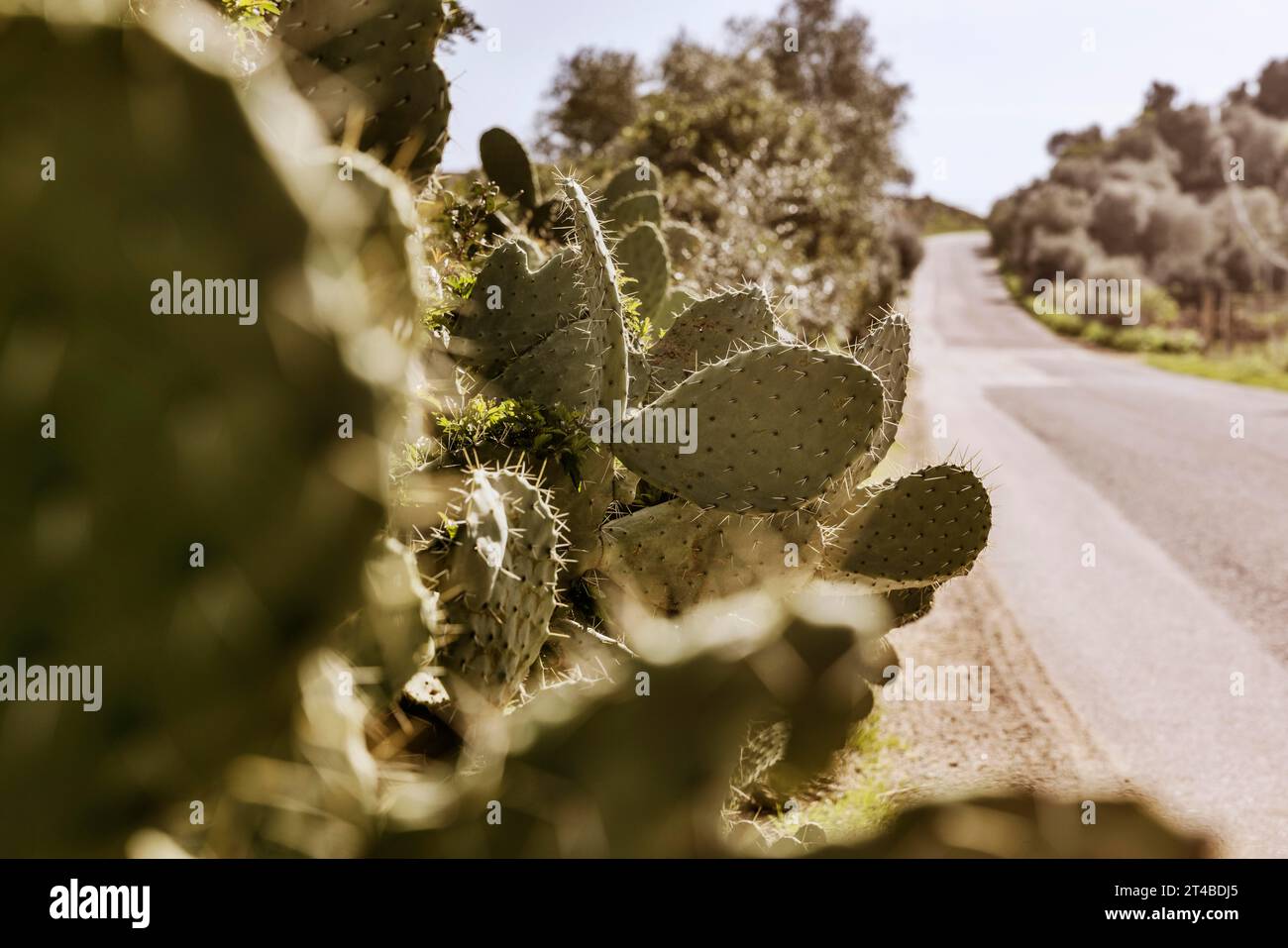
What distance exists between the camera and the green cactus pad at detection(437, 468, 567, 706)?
181 centimetres

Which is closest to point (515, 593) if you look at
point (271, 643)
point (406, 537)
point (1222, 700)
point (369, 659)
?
point (406, 537)

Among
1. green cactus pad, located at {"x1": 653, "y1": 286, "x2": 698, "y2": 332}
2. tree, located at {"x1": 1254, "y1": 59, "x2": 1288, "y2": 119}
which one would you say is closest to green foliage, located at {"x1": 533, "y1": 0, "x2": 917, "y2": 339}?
green cactus pad, located at {"x1": 653, "y1": 286, "x2": 698, "y2": 332}

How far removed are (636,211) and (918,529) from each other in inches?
97.5

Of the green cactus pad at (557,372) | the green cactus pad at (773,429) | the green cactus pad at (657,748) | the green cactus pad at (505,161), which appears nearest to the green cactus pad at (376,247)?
the green cactus pad at (657,748)

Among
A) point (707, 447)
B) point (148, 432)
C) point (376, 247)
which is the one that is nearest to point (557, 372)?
point (707, 447)

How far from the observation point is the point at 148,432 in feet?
2.52

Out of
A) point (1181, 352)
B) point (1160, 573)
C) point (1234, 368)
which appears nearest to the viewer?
point (1160, 573)

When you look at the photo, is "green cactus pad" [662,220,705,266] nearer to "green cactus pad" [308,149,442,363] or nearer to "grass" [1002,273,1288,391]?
A: "green cactus pad" [308,149,442,363]

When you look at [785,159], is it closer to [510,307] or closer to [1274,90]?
[510,307]

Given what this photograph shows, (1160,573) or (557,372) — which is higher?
(557,372)

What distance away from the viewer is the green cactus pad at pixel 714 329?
2984 millimetres

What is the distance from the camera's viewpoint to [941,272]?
57.2 metres

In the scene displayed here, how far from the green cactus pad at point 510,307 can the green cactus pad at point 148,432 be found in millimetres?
1947
